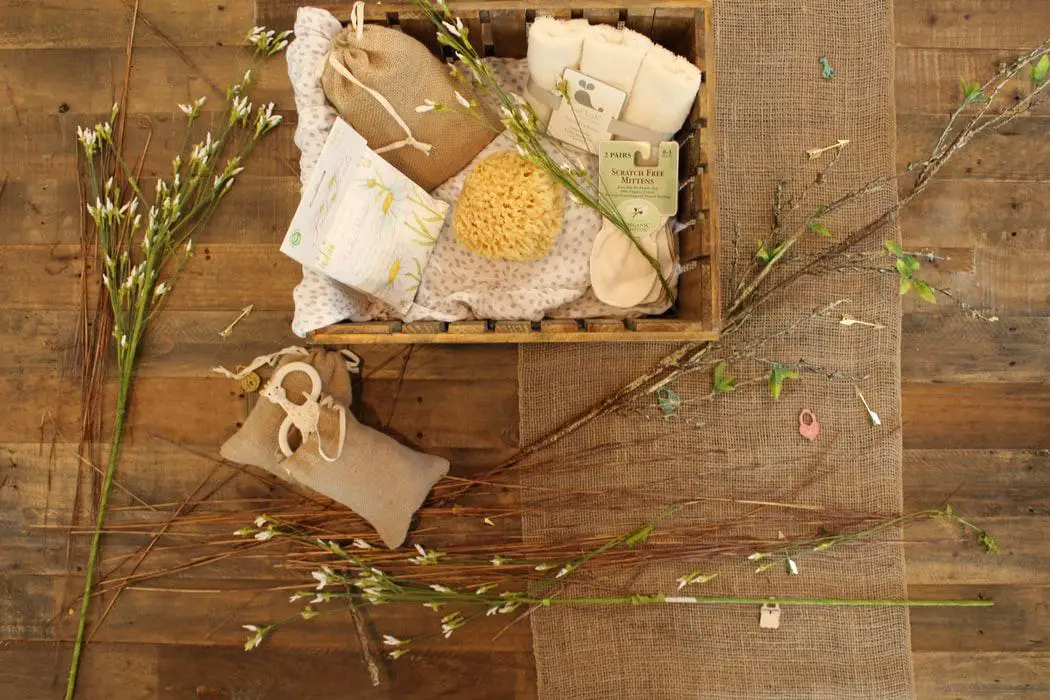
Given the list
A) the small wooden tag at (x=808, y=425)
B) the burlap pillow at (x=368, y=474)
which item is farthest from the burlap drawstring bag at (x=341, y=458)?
the small wooden tag at (x=808, y=425)

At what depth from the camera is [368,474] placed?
1.42m

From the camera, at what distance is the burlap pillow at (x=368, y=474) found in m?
1.40

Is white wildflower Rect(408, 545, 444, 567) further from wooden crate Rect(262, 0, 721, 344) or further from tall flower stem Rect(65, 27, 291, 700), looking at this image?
tall flower stem Rect(65, 27, 291, 700)

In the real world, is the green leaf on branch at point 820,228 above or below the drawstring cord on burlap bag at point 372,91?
below

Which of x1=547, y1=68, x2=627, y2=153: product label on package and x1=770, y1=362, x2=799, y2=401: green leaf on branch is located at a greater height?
x1=547, y1=68, x2=627, y2=153: product label on package

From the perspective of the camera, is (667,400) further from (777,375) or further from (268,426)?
(268,426)

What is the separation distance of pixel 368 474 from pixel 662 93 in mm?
1010

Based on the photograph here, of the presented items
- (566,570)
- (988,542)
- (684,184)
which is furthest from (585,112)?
(988,542)

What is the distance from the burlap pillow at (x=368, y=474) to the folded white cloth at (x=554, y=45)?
86 centimetres

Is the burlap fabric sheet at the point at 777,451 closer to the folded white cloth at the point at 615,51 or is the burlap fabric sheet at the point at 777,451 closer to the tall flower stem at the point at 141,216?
the folded white cloth at the point at 615,51

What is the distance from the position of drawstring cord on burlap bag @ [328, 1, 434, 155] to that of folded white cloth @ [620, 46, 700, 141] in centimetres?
45

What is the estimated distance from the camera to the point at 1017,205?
1.57 metres

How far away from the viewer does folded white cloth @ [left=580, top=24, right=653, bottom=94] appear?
4.29 feet

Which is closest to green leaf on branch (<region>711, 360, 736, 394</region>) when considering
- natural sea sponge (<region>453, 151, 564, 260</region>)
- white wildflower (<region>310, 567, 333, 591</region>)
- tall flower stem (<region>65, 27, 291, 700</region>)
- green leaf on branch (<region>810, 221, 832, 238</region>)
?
green leaf on branch (<region>810, 221, 832, 238</region>)
